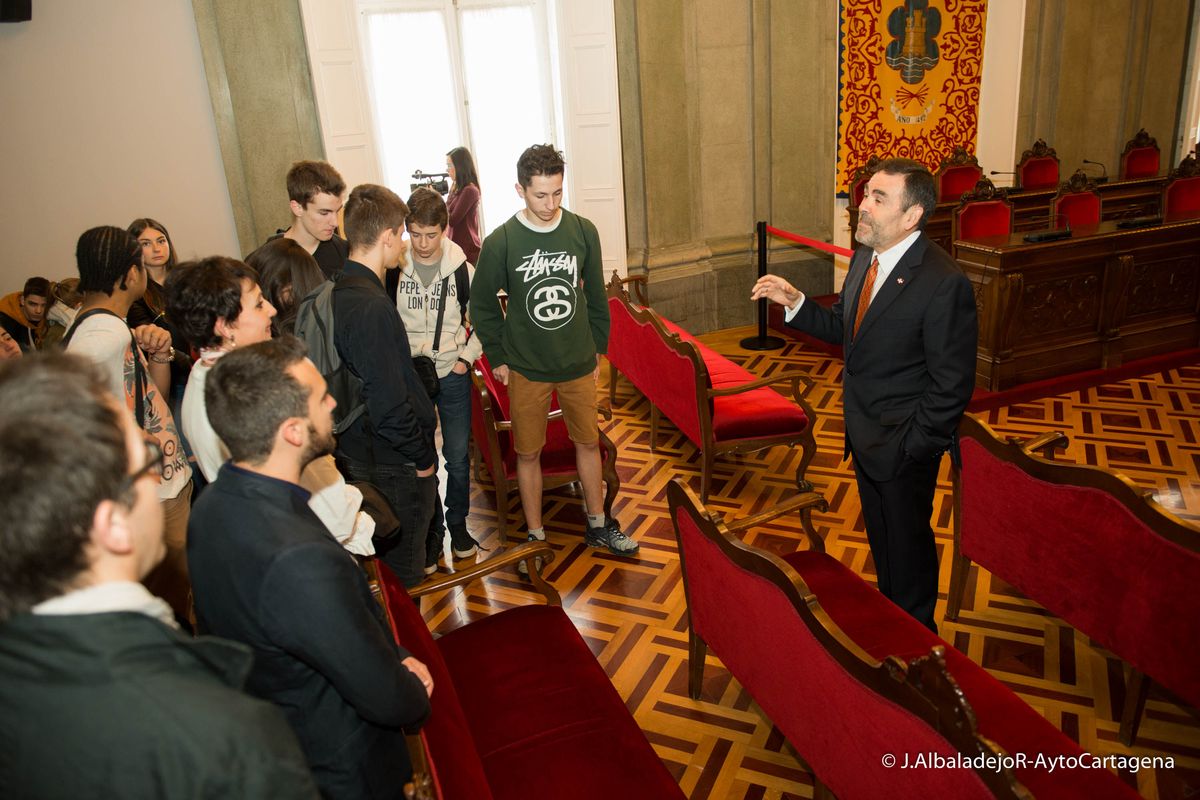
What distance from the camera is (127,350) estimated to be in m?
2.53

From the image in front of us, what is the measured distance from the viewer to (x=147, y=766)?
0.99 m

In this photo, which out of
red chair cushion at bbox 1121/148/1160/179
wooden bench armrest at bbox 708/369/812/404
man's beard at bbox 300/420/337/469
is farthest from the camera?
red chair cushion at bbox 1121/148/1160/179

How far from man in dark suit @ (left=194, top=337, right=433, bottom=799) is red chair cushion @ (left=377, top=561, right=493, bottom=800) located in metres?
0.16

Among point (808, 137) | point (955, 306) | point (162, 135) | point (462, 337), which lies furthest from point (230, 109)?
point (955, 306)

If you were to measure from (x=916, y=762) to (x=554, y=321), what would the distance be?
2.20 metres

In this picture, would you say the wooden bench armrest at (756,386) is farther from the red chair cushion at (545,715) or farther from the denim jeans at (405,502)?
the red chair cushion at (545,715)

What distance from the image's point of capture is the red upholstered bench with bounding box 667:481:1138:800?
1.55 m

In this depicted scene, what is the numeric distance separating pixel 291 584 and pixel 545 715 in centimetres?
100

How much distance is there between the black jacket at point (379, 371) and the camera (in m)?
2.60

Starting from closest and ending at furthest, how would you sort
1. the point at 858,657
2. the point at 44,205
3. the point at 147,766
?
the point at 147,766 → the point at 858,657 → the point at 44,205

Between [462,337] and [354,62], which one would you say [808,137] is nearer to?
[354,62]

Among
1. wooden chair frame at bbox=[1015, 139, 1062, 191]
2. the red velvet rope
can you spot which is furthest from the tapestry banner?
the red velvet rope

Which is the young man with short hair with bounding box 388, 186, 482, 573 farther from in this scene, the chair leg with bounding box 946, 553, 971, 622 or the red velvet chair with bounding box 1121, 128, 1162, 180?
the red velvet chair with bounding box 1121, 128, 1162, 180

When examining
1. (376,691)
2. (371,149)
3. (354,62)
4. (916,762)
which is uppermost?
(354,62)
